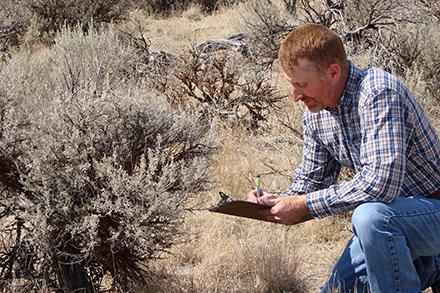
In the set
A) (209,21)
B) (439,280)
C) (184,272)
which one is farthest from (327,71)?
(209,21)

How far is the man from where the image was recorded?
3.02 meters

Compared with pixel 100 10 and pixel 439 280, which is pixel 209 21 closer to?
pixel 100 10

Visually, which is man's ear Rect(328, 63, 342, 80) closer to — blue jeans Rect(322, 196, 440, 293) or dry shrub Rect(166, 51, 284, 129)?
Answer: blue jeans Rect(322, 196, 440, 293)

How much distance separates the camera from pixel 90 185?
357 centimetres

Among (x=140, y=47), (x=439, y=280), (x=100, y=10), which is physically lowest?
(x=100, y=10)

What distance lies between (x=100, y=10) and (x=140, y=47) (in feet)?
18.4

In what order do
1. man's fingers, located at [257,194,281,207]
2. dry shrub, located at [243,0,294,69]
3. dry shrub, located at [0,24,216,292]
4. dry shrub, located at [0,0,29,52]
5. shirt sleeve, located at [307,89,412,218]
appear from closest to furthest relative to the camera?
shirt sleeve, located at [307,89,412,218]
man's fingers, located at [257,194,281,207]
dry shrub, located at [0,24,216,292]
dry shrub, located at [243,0,294,69]
dry shrub, located at [0,0,29,52]

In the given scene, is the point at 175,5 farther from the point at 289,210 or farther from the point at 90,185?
the point at 289,210

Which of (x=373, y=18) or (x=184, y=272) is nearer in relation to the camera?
(x=184, y=272)

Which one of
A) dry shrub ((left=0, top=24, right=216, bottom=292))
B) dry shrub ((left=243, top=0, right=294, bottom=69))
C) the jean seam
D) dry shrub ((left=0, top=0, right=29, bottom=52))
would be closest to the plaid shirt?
the jean seam

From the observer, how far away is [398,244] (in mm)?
3098

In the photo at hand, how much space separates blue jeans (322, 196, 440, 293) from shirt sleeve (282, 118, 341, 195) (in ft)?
1.49

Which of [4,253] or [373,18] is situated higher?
[4,253]

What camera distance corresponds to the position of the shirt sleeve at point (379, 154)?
2.99 metres
